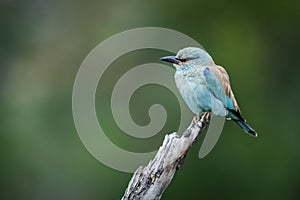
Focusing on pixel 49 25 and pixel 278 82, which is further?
pixel 49 25

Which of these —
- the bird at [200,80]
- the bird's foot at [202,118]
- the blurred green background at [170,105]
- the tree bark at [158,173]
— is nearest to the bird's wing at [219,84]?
the bird at [200,80]

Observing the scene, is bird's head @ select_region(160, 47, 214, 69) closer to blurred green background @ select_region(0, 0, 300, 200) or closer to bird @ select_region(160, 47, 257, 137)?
bird @ select_region(160, 47, 257, 137)

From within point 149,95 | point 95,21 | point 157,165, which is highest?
point 95,21

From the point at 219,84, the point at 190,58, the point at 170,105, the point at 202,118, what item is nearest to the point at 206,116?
the point at 202,118

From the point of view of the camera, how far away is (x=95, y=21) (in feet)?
23.3

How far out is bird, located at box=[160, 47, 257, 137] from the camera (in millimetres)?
3371

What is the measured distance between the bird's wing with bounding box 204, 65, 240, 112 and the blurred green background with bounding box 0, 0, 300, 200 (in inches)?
92.2

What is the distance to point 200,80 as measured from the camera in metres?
3.41

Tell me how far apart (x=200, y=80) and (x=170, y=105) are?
8.62 ft

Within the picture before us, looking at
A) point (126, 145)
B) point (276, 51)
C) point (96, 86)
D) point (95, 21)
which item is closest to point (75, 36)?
point (95, 21)

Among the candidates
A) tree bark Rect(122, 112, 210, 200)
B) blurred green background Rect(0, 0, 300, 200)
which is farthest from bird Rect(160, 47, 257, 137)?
blurred green background Rect(0, 0, 300, 200)

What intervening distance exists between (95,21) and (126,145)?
1436mm

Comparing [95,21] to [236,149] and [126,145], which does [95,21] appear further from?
[236,149]

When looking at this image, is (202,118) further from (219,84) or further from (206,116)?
(219,84)
